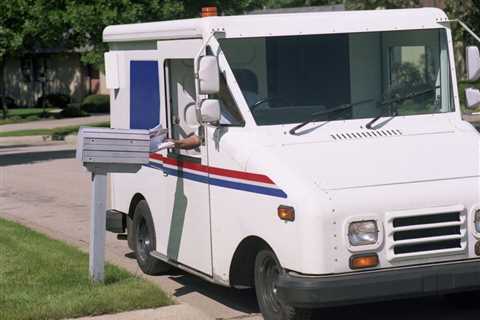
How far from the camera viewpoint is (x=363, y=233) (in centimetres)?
718

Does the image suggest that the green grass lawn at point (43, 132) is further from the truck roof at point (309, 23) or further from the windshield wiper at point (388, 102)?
the windshield wiper at point (388, 102)

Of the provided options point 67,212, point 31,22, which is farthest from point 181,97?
point 31,22

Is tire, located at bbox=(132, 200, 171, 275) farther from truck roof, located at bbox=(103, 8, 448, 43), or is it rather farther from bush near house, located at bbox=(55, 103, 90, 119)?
bush near house, located at bbox=(55, 103, 90, 119)

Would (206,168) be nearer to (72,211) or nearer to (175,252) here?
(175,252)

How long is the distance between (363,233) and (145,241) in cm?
369

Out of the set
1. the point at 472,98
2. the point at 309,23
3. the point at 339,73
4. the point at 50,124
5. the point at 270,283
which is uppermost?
the point at 309,23

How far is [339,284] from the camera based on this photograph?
709cm

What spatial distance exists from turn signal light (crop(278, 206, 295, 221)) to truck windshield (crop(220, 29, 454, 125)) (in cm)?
100

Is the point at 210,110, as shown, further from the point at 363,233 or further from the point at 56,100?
the point at 56,100

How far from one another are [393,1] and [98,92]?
27962 millimetres

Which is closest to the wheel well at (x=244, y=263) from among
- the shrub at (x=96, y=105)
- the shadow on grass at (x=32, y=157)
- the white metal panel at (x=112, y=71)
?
the white metal panel at (x=112, y=71)

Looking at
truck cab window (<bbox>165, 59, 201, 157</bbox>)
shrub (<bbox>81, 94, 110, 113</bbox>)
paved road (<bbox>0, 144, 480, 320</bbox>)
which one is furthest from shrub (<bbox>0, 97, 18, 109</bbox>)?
truck cab window (<bbox>165, 59, 201, 157</bbox>)

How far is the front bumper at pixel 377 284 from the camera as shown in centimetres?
709

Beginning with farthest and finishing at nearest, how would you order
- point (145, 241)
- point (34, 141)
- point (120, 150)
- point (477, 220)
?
point (34, 141), point (145, 241), point (120, 150), point (477, 220)
